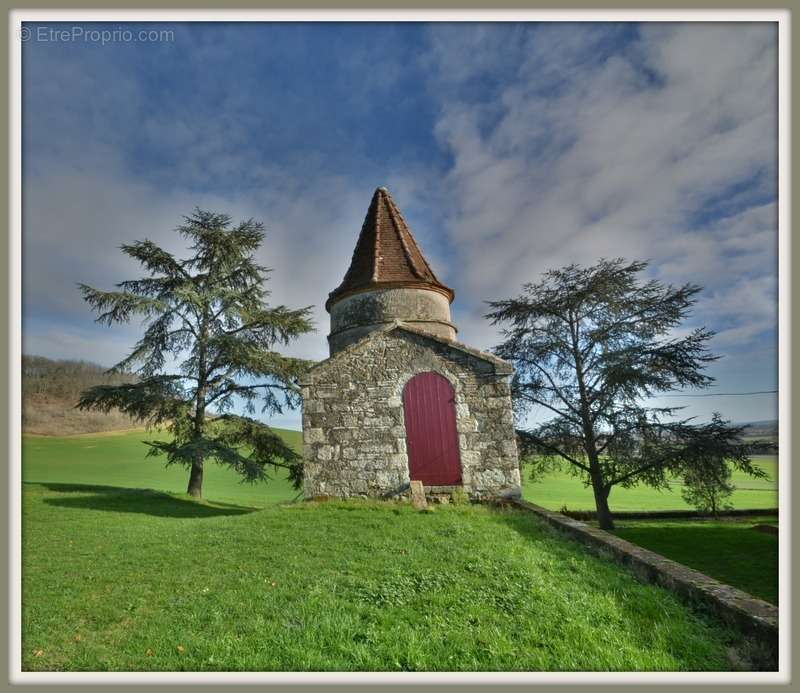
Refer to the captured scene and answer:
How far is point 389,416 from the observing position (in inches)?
388

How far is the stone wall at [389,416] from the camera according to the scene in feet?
31.1

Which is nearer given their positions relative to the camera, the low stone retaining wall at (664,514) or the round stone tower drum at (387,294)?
the round stone tower drum at (387,294)

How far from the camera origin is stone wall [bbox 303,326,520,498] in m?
9.49

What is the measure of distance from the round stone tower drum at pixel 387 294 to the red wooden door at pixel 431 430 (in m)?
2.33

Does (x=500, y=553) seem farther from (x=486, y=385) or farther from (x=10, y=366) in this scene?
(x=10, y=366)

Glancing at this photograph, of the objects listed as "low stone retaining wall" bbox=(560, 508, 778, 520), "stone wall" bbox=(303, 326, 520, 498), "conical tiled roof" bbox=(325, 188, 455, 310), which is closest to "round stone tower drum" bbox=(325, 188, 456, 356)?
"conical tiled roof" bbox=(325, 188, 455, 310)

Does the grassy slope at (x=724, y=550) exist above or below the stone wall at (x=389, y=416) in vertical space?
below

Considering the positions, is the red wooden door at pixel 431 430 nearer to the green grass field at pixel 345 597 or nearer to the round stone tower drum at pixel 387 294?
the green grass field at pixel 345 597

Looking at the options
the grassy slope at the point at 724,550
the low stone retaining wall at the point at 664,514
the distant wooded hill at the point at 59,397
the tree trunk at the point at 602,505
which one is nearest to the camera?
the distant wooded hill at the point at 59,397

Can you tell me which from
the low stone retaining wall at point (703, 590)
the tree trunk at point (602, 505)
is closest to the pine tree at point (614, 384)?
the tree trunk at point (602, 505)

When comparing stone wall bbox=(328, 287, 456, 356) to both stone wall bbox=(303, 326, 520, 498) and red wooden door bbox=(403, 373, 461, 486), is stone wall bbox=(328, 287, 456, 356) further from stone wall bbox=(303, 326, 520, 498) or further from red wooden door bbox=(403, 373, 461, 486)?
red wooden door bbox=(403, 373, 461, 486)

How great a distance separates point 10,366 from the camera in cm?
437

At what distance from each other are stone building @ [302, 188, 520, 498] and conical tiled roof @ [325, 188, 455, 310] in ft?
9.68

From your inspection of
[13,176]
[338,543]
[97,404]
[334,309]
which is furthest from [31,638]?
[97,404]
